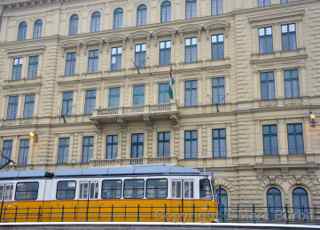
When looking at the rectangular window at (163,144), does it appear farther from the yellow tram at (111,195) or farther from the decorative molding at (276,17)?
the decorative molding at (276,17)

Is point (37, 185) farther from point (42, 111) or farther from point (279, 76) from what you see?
point (279, 76)

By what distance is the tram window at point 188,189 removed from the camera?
84.1 ft

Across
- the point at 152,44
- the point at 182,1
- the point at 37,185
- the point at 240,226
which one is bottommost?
the point at 240,226

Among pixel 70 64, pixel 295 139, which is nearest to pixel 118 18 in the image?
pixel 70 64

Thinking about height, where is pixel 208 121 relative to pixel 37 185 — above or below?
above

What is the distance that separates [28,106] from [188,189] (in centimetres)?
2342

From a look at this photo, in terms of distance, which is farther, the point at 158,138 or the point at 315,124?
the point at 158,138

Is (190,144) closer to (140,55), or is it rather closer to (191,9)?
(140,55)

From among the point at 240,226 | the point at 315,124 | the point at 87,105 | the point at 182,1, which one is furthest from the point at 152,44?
the point at 240,226

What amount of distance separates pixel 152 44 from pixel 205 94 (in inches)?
301

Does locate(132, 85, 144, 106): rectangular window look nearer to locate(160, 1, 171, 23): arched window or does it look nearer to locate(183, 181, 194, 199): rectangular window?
locate(160, 1, 171, 23): arched window

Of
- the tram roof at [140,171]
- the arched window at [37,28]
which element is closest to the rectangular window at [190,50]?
the tram roof at [140,171]

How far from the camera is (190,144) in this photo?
36156mm

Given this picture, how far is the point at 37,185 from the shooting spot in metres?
28.6
